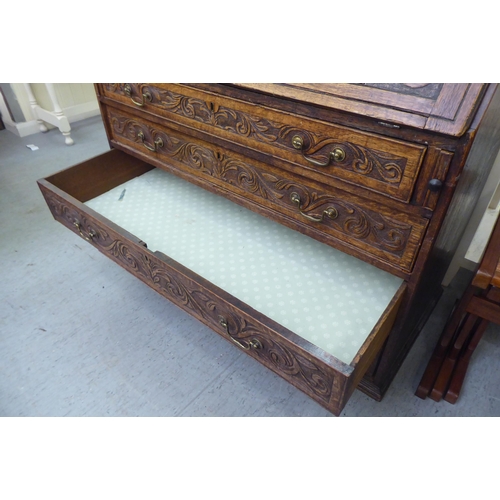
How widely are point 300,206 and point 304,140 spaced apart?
0.46 feet

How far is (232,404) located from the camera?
3.17ft

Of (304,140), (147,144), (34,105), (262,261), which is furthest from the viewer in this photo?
(34,105)

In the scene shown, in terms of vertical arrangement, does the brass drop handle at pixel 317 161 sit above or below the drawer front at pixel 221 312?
above

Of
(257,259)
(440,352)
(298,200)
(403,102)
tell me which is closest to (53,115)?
(257,259)

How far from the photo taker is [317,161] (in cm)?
70

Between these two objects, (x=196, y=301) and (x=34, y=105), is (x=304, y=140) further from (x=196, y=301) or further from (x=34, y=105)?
(x=34, y=105)

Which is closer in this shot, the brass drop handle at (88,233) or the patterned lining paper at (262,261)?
the patterned lining paper at (262,261)

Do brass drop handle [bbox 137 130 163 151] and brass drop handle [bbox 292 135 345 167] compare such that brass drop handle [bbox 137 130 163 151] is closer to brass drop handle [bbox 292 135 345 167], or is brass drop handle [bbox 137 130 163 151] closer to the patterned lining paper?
the patterned lining paper

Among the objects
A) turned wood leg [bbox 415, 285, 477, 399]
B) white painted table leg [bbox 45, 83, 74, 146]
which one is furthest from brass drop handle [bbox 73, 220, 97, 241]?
white painted table leg [bbox 45, 83, 74, 146]

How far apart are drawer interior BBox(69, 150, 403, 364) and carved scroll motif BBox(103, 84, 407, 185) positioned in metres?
0.28

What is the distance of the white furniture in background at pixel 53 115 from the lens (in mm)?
1943

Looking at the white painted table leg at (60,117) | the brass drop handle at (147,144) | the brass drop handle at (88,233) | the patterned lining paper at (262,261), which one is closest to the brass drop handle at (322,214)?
the patterned lining paper at (262,261)

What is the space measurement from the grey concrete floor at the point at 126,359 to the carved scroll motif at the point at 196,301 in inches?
10.5

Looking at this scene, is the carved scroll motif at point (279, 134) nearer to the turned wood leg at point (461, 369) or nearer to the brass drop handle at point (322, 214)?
the brass drop handle at point (322, 214)
